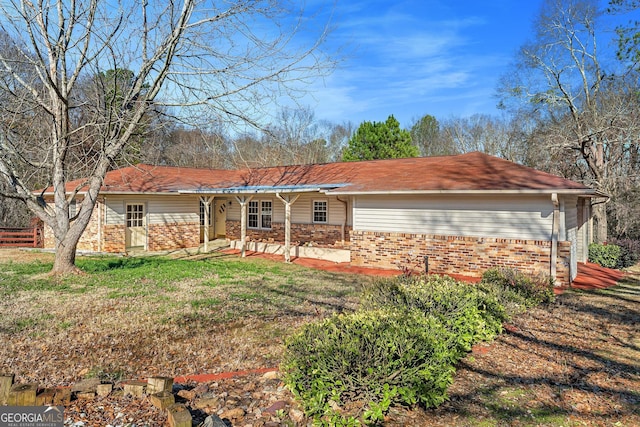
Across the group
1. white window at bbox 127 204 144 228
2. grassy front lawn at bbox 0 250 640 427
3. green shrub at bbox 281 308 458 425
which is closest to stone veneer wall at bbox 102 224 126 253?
white window at bbox 127 204 144 228

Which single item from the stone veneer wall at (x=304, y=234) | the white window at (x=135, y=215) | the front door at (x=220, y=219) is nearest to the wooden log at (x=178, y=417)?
the stone veneer wall at (x=304, y=234)

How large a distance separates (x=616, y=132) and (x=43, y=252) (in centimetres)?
2661

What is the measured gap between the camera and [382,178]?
1435 cm

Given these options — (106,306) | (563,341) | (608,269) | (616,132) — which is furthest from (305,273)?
(616,132)

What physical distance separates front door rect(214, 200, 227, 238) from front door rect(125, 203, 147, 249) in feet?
14.2

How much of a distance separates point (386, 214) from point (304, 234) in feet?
17.2

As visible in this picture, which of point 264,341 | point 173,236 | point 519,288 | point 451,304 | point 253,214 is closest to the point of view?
point 451,304

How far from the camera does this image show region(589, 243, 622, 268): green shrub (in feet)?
48.0

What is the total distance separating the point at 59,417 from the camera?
3.25m

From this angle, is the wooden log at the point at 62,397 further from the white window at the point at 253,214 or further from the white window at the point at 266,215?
the white window at the point at 253,214

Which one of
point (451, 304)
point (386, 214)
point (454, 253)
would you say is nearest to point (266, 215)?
point (386, 214)

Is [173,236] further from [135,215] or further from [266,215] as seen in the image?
[266,215]

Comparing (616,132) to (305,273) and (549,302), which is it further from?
(305,273)

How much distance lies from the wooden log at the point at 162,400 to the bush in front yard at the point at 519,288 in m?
5.74
